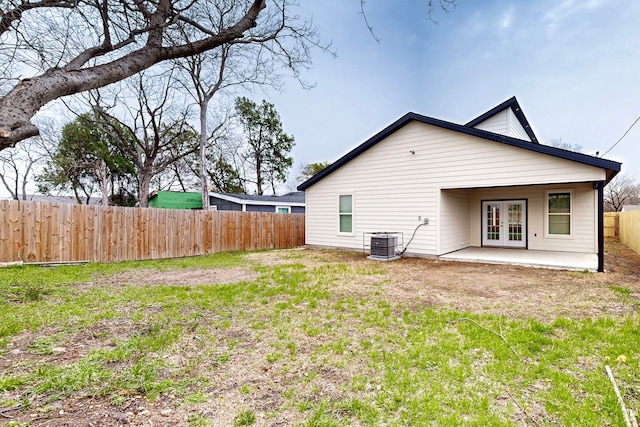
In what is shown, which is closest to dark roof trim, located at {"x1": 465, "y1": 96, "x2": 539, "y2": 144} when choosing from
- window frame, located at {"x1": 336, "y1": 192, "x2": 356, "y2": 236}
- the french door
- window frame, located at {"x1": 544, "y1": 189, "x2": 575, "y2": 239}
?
the french door

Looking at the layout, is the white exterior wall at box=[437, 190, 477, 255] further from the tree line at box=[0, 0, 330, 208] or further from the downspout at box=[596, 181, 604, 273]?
the tree line at box=[0, 0, 330, 208]

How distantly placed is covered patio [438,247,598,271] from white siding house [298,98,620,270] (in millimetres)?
501

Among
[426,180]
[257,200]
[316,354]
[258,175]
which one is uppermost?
[258,175]

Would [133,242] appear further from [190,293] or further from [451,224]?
[451,224]

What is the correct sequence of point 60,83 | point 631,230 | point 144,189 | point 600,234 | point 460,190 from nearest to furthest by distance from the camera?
point 60,83, point 600,234, point 460,190, point 631,230, point 144,189

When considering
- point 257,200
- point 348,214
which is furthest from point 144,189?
point 348,214

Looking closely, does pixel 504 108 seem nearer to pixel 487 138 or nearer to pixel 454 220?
pixel 487 138

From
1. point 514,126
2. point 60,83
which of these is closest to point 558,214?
point 514,126

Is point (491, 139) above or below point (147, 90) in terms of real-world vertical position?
below

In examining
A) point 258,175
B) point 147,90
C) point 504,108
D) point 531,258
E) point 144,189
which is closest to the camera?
point 531,258

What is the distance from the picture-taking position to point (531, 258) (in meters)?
8.41

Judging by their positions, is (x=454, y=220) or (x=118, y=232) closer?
(x=118, y=232)

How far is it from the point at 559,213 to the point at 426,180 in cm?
471

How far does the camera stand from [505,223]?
35.9 feet
